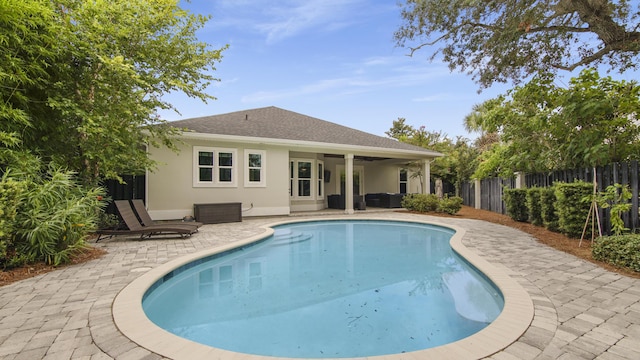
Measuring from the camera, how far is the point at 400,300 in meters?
4.38

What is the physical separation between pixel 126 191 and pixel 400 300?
10.3 m

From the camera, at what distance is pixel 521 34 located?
6840 mm

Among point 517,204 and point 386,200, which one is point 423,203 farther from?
point 517,204

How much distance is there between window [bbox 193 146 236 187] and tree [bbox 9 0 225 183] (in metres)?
2.03

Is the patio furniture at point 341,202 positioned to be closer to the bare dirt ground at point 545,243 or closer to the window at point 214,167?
the window at point 214,167

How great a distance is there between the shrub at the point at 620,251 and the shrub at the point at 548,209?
3285 millimetres

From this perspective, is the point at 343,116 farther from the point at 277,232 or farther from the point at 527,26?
the point at 527,26

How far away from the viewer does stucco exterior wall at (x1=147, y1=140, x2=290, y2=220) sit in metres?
11.2

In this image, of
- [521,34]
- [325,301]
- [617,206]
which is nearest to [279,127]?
[521,34]

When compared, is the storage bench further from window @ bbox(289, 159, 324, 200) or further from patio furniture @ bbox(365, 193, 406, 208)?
patio furniture @ bbox(365, 193, 406, 208)

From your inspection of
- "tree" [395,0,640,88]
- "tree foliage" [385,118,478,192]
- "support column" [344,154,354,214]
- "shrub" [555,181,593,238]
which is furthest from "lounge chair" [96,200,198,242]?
"tree foliage" [385,118,478,192]

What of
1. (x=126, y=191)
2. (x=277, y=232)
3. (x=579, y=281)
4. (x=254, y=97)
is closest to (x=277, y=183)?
(x=277, y=232)

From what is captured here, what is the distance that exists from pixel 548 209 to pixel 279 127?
10.7 meters

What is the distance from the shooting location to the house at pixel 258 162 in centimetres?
1141
